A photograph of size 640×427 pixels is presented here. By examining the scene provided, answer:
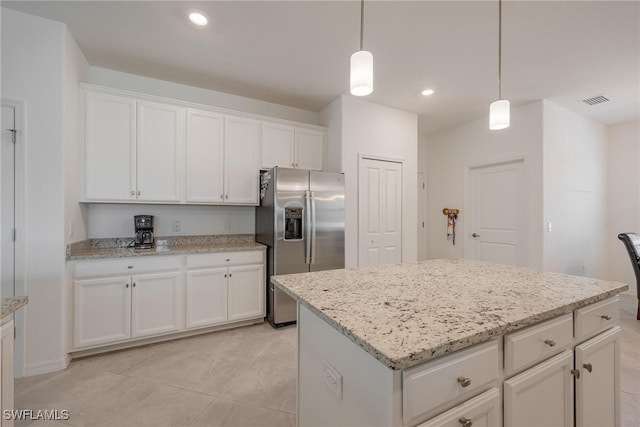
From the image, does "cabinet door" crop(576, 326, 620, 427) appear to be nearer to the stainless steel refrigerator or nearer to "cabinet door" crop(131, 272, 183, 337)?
the stainless steel refrigerator

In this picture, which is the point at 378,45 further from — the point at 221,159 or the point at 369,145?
the point at 221,159

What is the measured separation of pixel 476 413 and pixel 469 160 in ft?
14.2

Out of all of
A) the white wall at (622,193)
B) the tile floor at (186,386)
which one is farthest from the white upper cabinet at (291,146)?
the white wall at (622,193)

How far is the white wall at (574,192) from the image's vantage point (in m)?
3.63

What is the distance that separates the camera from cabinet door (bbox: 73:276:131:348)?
7.56ft

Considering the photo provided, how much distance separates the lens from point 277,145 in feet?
11.0

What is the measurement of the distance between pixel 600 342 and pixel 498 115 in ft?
4.57

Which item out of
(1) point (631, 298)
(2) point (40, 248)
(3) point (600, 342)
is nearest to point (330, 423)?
(3) point (600, 342)

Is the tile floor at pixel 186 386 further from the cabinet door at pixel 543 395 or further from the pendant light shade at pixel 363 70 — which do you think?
the pendant light shade at pixel 363 70

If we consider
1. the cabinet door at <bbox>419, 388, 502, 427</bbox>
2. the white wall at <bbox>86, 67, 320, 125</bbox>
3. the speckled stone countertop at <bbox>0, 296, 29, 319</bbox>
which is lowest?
the cabinet door at <bbox>419, 388, 502, 427</bbox>

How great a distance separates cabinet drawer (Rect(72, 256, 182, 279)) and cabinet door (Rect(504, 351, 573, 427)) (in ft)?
8.82

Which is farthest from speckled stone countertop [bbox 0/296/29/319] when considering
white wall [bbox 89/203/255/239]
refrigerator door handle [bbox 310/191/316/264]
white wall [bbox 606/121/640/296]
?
white wall [bbox 606/121/640/296]

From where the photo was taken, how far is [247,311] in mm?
2990

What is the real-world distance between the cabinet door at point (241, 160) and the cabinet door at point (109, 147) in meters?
0.89
